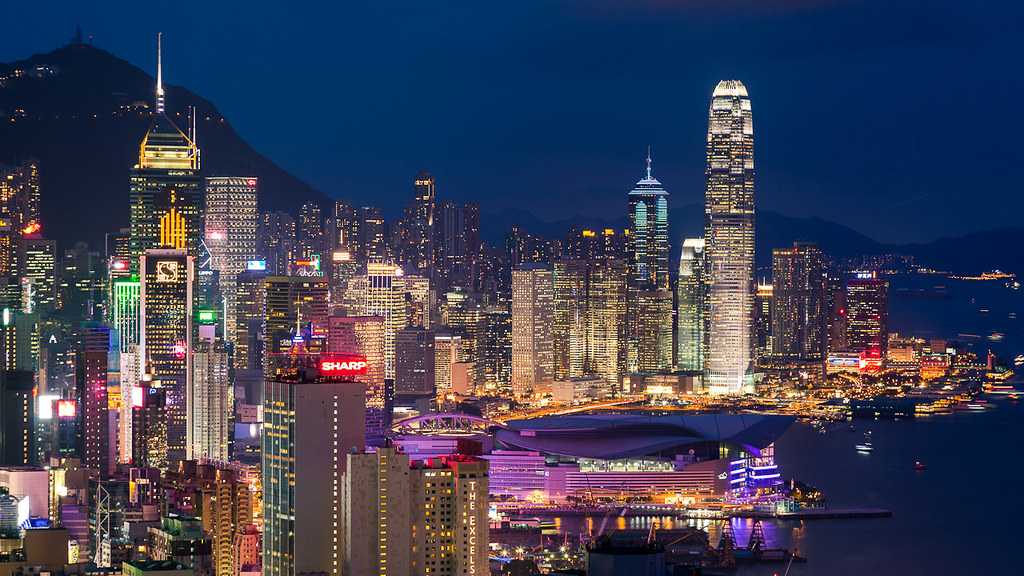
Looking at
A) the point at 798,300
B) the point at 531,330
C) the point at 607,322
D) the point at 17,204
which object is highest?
the point at 17,204

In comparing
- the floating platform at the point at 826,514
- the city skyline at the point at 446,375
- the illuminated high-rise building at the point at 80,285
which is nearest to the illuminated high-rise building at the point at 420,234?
the city skyline at the point at 446,375

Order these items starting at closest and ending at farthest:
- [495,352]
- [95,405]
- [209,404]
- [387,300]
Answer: [95,405], [209,404], [387,300], [495,352]

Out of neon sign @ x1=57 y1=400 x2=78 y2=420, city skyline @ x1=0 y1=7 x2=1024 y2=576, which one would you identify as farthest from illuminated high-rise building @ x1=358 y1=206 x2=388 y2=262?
neon sign @ x1=57 y1=400 x2=78 y2=420

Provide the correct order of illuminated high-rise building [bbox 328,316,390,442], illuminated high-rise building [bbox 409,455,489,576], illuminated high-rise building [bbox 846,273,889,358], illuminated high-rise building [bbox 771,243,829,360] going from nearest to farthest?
illuminated high-rise building [bbox 409,455,489,576], illuminated high-rise building [bbox 328,316,390,442], illuminated high-rise building [bbox 771,243,829,360], illuminated high-rise building [bbox 846,273,889,358]

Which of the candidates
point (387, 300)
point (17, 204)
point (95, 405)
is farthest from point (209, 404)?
point (387, 300)

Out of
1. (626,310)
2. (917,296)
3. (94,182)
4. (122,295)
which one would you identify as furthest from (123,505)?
(917,296)

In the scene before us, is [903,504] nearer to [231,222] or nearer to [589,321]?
[231,222]

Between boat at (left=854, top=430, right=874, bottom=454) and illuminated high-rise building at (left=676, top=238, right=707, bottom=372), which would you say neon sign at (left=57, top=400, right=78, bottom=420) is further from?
illuminated high-rise building at (left=676, top=238, right=707, bottom=372)
